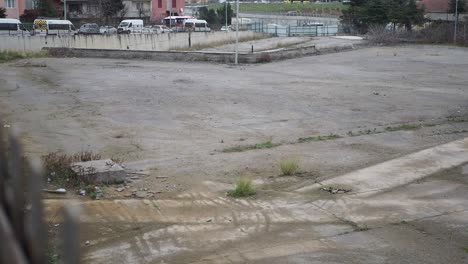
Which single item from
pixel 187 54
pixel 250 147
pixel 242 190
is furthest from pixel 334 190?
pixel 187 54

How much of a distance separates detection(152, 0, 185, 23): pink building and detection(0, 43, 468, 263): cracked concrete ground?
2466 inches

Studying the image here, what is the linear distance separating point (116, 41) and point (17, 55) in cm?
1116

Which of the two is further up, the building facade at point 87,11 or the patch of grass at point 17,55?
the building facade at point 87,11

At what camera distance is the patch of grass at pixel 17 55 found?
33.1 metres

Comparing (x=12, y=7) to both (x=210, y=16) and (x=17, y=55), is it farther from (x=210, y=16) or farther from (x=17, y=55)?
(x=17, y=55)

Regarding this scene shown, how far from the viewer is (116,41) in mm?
44531

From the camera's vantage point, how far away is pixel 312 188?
28.8 feet

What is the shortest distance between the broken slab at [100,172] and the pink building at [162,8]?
259 feet

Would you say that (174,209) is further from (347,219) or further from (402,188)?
(402,188)

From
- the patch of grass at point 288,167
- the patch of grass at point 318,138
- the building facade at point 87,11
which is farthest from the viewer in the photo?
the building facade at point 87,11

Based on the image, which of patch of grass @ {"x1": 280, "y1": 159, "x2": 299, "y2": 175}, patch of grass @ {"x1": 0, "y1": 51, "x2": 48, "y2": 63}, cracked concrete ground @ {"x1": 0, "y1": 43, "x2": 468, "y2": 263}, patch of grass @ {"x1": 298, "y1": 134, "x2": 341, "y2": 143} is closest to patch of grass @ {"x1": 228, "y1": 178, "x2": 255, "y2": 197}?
cracked concrete ground @ {"x1": 0, "y1": 43, "x2": 468, "y2": 263}

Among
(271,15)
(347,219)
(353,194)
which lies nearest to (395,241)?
(347,219)

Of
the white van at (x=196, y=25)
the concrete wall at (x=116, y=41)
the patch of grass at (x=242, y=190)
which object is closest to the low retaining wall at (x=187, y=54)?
the concrete wall at (x=116, y=41)

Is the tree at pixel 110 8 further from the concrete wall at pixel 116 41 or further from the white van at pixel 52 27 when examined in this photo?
the concrete wall at pixel 116 41
